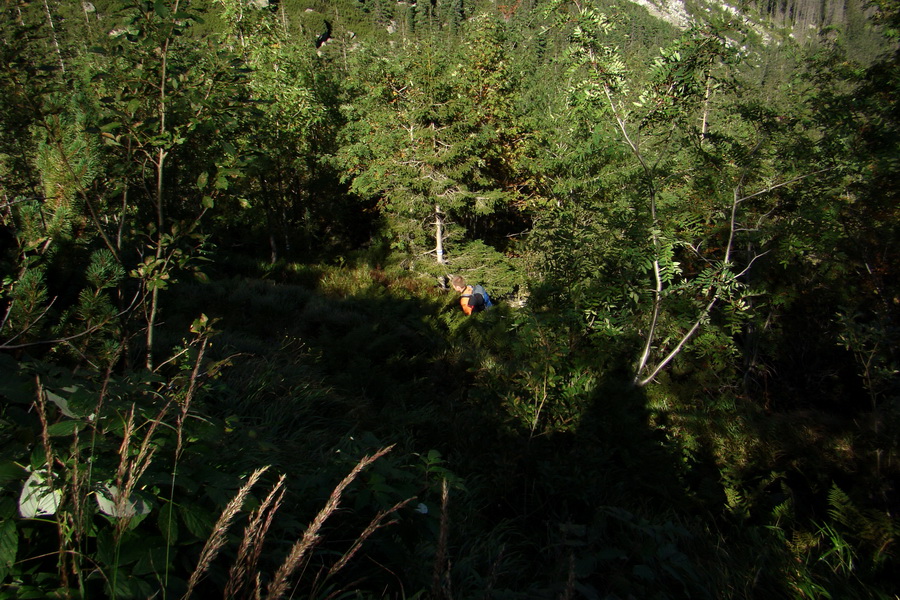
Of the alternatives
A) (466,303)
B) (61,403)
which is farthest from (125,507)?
(466,303)

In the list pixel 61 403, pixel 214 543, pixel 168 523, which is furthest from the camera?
pixel 61 403

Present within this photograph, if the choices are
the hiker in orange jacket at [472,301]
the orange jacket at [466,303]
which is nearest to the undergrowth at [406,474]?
the orange jacket at [466,303]

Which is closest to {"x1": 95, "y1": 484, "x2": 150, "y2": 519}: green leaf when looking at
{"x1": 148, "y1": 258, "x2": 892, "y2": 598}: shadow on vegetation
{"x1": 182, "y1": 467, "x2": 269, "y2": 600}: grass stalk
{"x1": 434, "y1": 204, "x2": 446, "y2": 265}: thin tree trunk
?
{"x1": 182, "y1": 467, "x2": 269, "y2": 600}: grass stalk

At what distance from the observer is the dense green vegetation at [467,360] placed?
1391 mm

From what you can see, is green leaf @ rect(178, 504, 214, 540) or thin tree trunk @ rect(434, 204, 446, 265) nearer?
green leaf @ rect(178, 504, 214, 540)

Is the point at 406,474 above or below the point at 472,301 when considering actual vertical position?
above

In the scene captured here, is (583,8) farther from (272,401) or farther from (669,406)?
(669,406)

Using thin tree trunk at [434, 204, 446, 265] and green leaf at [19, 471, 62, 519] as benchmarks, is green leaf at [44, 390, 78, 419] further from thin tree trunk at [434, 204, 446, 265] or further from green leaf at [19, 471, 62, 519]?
thin tree trunk at [434, 204, 446, 265]

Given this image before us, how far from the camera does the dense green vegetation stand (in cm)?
139

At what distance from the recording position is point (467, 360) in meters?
4.84

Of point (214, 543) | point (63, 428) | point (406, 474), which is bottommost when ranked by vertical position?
point (406, 474)

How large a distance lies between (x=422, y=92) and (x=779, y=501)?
1147 centimetres

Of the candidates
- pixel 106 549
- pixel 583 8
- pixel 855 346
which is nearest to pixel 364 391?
pixel 106 549

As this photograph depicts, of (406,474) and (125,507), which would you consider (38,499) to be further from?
(406,474)
